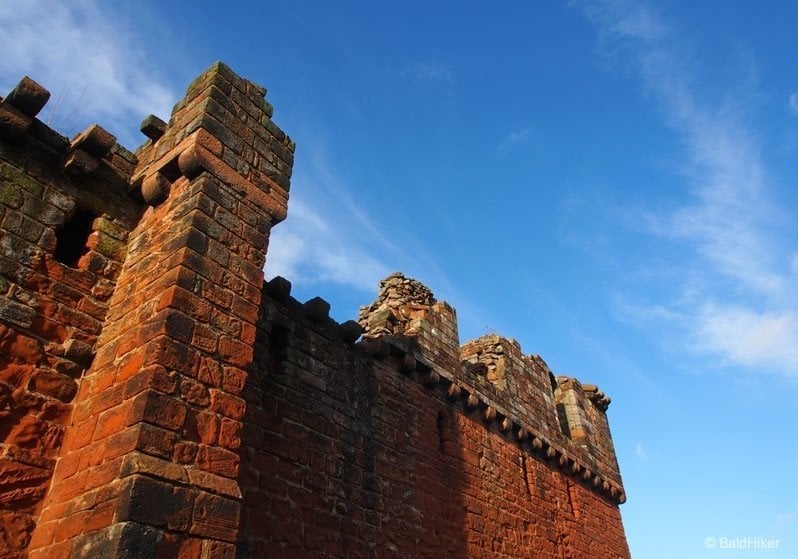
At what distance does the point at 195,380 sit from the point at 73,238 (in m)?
1.80

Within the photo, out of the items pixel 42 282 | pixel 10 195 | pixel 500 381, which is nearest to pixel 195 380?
pixel 42 282

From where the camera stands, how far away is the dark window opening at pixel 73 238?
4770mm

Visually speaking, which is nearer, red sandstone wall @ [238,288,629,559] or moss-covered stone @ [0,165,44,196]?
moss-covered stone @ [0,165,44,196]

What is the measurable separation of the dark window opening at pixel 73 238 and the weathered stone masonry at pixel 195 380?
0.02m

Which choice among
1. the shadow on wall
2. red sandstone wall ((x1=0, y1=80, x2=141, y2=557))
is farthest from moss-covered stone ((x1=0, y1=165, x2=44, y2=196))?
the shadow on wall

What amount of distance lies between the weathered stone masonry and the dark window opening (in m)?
0.02

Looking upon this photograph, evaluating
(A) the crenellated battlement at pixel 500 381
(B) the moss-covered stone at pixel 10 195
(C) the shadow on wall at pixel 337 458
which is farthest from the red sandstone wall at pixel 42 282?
(A) the crenellated battlement at pixel 500 381

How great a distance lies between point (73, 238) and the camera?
4.87 metres

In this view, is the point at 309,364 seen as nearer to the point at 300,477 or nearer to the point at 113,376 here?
the point at 300,477

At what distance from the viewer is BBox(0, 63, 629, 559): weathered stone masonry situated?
3646mm

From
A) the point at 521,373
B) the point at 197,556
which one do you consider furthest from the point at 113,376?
the point at 521,373

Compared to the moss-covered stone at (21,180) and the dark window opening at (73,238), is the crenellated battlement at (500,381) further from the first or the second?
the moss-covered stone at (21,180)

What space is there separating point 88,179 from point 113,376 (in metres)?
1.83

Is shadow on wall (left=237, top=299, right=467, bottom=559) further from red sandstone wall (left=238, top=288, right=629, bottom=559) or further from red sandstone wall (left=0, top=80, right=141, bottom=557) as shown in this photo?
red sandstone wall (left=0, top=80, right=141, bottom=557)
